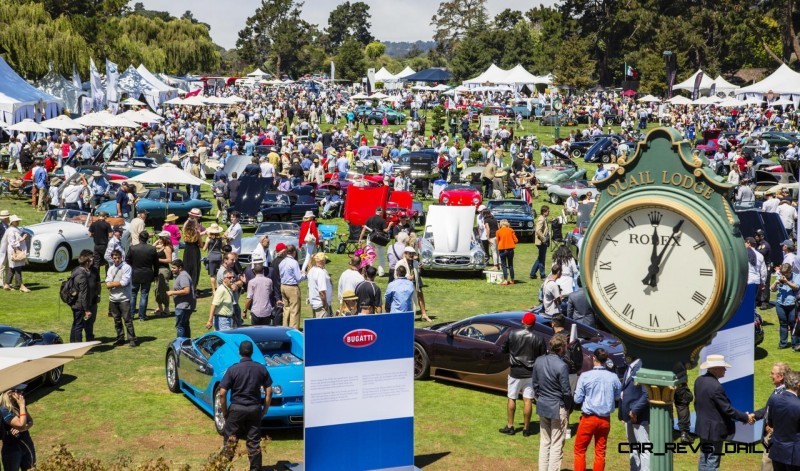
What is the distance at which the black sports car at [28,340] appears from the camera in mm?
14784

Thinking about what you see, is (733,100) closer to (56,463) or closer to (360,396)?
(360,396)

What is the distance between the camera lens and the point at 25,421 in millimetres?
10492

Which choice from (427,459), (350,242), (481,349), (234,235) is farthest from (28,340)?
(350,242)

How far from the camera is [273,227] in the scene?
26234 millimetres

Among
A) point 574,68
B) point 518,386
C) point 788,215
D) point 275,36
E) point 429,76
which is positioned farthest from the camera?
point 275,36

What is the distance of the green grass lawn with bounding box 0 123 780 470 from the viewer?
12.6 metres

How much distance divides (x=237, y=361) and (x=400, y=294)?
4106 millimetres

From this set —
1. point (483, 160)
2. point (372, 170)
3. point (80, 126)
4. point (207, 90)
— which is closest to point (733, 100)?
point (483, 160)

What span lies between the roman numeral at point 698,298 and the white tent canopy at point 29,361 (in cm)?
627

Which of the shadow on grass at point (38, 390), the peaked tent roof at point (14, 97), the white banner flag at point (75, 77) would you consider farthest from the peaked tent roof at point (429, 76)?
the shadow on grass at point (38, 390)

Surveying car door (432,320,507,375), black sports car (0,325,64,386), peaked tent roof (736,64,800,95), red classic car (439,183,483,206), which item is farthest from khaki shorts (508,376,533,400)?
peaked tent roof (736,64,800,95)

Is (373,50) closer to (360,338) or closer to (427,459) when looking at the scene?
(427,459)

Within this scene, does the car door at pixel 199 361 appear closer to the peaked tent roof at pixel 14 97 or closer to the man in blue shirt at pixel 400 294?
the man in blue shirt at pixel 400 294

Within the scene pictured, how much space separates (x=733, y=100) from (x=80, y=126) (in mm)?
38674
